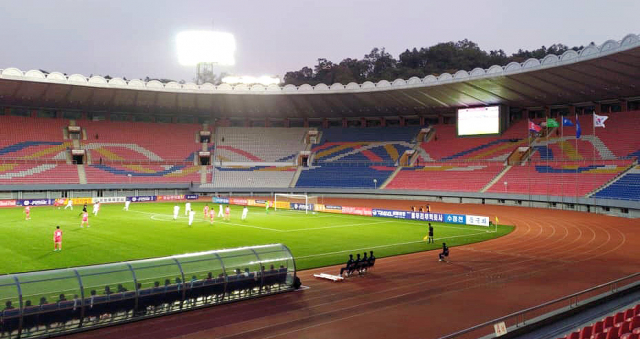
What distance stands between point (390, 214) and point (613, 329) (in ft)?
110

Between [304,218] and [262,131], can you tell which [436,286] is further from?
[262,131]

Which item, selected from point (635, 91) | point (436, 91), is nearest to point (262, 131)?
point (436, 91)

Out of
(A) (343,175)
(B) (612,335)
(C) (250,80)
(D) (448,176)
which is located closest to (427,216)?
(D) (448,176)

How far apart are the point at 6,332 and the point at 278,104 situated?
61.5m

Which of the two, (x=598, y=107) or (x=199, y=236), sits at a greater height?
(x=598, y=107)

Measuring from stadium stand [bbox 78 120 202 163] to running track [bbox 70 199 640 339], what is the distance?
53.5 metres

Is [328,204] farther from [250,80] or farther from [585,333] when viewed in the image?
[585,333]

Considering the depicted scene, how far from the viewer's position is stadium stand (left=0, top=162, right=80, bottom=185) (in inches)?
2313

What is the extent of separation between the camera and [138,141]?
7219cm

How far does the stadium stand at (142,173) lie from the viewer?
64.1 m

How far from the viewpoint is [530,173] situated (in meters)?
56.2

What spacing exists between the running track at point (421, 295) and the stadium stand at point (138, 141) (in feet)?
175

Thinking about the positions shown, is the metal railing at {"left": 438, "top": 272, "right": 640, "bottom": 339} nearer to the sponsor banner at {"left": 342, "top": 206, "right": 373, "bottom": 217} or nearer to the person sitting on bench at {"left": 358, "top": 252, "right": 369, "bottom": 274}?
the person sitting on bench at {"left": 358, "top": 252, "right": 369, "bottom": 274}

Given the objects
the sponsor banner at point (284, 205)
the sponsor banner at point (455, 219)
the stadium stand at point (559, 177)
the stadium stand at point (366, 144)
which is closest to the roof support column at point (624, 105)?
the stadium stand at point (559, 177)
